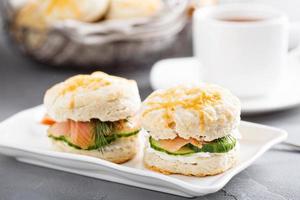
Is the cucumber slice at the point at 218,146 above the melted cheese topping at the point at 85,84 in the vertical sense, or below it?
below

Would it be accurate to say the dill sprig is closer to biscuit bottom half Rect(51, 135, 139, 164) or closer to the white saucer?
biscuit bottom half Rect(51, 135, 139, 164)

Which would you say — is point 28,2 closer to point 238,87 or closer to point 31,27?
point 31,27

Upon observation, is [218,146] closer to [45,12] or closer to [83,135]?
[83,135]

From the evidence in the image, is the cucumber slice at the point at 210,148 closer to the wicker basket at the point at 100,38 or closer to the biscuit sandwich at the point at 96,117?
the biscuit sandwich at the point at 96,117

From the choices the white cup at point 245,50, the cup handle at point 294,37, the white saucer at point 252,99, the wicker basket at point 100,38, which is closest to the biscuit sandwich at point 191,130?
the white saucer at point 252,99

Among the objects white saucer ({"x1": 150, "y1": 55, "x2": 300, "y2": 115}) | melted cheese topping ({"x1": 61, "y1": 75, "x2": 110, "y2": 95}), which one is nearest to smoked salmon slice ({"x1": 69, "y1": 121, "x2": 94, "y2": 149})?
melted cheese topping ({"x1": 61, "y1": 75, "x2": 110, "y2": 95})

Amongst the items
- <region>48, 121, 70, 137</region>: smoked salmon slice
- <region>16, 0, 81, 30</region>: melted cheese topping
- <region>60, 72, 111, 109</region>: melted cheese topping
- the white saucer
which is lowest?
the white saucer

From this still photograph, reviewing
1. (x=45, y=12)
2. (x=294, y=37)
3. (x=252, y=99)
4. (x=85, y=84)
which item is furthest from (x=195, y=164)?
(x=294, y=37)
